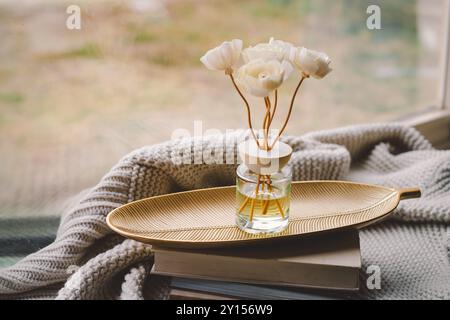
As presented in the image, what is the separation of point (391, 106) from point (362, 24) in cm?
24

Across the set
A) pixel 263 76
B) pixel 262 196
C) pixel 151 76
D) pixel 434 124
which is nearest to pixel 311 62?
pixel 263 76

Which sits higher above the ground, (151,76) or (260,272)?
(151,76)

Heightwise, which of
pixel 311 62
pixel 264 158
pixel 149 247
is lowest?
pixel 149 247

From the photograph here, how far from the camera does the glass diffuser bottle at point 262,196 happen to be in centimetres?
71

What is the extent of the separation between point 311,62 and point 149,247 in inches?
12.7

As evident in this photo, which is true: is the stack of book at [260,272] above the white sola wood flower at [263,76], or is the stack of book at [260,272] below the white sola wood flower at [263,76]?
below

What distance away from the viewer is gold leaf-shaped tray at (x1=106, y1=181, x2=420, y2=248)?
2.31ft

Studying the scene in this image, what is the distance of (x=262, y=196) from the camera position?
2.37ft

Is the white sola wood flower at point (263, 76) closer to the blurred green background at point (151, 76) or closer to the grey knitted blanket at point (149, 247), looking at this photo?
the grey knitted blanket at point (149, 247)

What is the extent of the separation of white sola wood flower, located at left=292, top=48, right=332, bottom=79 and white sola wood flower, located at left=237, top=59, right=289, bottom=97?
3 cm

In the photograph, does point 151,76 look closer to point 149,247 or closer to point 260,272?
point 149,247

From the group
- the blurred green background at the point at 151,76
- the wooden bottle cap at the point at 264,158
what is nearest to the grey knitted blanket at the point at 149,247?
the wooden bottle cap at the point at 264,158

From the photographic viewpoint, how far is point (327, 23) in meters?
1.49

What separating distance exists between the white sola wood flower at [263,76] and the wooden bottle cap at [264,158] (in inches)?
3.2
